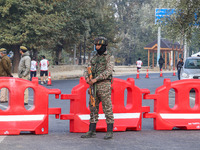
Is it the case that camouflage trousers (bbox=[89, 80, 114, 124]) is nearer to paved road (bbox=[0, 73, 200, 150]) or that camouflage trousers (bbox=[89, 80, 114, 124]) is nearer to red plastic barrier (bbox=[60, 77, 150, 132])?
paved road (bbox=[0, 73, 200, 150])

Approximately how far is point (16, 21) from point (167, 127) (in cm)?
2757

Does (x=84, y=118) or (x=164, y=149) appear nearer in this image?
(x=164, y=149)

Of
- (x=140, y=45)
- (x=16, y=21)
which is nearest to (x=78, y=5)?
(x=16, y=21)

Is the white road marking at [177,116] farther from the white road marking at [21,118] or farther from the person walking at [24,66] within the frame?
the person walking at [24,66]

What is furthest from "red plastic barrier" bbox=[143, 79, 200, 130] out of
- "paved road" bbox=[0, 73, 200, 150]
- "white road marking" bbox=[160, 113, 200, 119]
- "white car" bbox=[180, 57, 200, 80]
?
"white car" bbox=[180, 57, 200, 80]

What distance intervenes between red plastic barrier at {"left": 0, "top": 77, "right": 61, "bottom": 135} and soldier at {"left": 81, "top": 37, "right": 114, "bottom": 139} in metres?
0.98

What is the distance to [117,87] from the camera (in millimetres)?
8875

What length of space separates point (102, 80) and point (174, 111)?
83.0 inches

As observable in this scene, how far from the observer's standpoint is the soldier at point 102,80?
7.82m

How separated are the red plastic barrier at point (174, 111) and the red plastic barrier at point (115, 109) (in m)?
0.27

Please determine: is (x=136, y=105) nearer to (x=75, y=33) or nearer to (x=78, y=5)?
(x=78, y=5)

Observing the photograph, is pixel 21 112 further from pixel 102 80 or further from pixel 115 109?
pixel 115 109

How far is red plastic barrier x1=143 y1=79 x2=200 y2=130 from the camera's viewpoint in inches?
357

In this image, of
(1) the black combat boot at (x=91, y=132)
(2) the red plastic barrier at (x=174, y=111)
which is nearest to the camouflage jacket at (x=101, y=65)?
(1) the black combat boot at (x=91, y=132)
